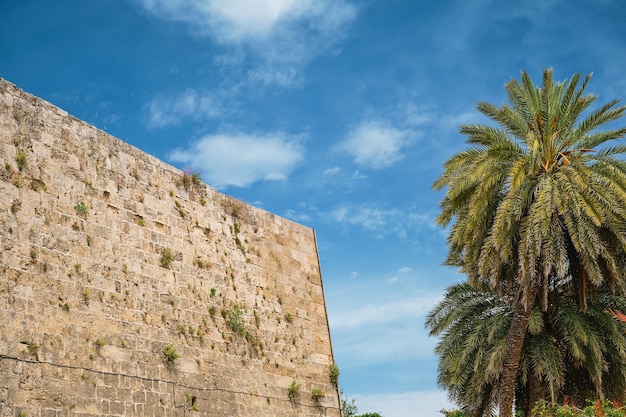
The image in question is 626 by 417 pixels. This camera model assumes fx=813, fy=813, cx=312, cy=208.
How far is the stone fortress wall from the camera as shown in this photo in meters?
11.8

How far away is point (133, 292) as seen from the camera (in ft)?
43.9

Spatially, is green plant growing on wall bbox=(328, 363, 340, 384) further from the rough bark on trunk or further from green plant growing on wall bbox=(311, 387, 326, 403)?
the rough bark on trunk

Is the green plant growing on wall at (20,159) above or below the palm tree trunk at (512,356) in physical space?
above

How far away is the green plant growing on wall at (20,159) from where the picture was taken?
12.2 metres

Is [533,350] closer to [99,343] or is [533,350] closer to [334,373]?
[334,373]

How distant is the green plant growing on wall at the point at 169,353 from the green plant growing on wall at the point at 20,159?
12.3 feet

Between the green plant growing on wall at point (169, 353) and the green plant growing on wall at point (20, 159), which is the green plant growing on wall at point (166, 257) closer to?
the green plant growing on wall at point (169, 353)

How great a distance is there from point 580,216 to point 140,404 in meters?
9.43

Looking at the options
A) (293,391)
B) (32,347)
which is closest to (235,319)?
(293,391)

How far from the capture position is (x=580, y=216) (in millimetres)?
16516

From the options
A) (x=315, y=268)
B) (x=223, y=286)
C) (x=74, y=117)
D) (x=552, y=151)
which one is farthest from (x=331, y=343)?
(x=74, y=117)

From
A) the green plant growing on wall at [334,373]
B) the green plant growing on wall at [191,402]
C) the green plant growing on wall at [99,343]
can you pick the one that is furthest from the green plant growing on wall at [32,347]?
the green plant growing on wall at [334,373]

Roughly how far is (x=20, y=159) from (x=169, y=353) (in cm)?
396

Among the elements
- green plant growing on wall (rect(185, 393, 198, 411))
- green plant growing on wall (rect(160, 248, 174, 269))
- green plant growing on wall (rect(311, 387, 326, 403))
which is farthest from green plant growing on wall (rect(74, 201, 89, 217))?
green plant growing on wall (rect(311, 387, 326, 403))
